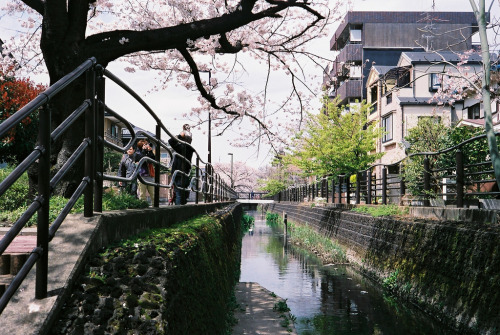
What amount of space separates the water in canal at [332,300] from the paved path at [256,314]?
552 mm

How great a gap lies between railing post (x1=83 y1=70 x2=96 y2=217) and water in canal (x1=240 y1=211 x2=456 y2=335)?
5.99 metres

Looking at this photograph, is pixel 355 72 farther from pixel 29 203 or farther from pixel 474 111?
pixel 29 203

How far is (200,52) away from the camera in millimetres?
11797

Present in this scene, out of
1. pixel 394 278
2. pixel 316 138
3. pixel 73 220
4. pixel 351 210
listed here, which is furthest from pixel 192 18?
pixel 316 138

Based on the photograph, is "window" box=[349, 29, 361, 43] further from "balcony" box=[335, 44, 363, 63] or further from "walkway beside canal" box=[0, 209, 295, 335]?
"walkway beside canal" box=[0, 209, 295, 335]

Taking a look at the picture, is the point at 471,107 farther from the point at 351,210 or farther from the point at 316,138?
the point at 351,210

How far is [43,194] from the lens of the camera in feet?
9.23

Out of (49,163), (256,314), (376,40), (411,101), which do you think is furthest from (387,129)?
(49,163)

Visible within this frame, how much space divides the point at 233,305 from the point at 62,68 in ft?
16.0

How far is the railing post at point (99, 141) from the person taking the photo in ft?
12.9

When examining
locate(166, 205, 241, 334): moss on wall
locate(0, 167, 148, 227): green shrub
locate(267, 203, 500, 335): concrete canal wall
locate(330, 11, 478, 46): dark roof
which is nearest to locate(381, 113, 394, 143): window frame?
locate(330, 11, 478, 46): dark roof

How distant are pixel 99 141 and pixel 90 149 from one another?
0.79 ft

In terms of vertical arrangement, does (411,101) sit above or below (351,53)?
below

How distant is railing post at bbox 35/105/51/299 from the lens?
9.10 ft
